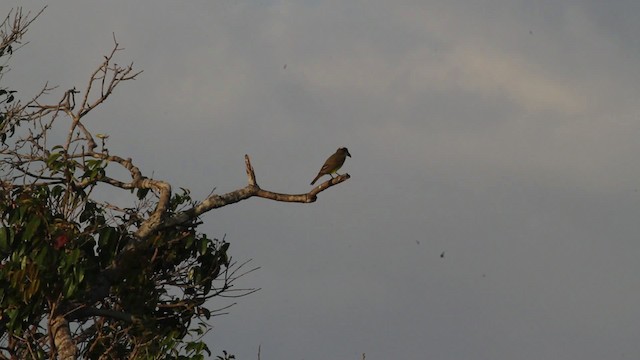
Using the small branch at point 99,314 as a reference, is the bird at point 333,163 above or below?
above

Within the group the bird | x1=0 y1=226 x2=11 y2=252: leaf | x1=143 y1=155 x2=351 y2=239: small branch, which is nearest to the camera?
x1=0 y1=226 x2=11 y2=252: leaf

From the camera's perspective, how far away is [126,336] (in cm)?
1420

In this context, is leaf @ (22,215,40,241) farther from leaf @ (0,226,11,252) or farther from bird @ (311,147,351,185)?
bird @ (311,147,351,185)

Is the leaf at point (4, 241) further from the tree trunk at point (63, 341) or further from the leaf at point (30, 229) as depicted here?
the tree trunk at point (63, 341)

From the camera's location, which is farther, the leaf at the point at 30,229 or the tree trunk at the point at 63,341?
the tree trunk at the point at 63,341

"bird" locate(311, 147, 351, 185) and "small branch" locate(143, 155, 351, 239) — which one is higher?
"bird" locate(311, 147, 351, 185)

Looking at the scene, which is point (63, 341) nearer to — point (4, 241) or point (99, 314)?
point (99, 314)

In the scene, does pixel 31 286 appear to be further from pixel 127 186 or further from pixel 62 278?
pixel 127 186

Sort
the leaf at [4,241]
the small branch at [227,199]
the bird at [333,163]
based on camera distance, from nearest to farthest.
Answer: the leaf at [4,241]
the small branch at [227,199]
the bird at [333,163]

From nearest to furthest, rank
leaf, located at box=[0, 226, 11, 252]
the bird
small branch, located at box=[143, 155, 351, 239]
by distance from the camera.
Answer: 1. leaf, located at box=[0, 226, 11, 252]
2. small branch, located at box=[143, 155, 351, 239]
3. the bird

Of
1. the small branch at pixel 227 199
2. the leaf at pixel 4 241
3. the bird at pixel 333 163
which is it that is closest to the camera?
the leaf at pixel 4 241

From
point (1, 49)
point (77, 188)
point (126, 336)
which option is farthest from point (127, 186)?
point (1, 49)

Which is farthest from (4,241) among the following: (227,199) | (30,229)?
(227,199)

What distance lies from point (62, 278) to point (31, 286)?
377 millimetres
